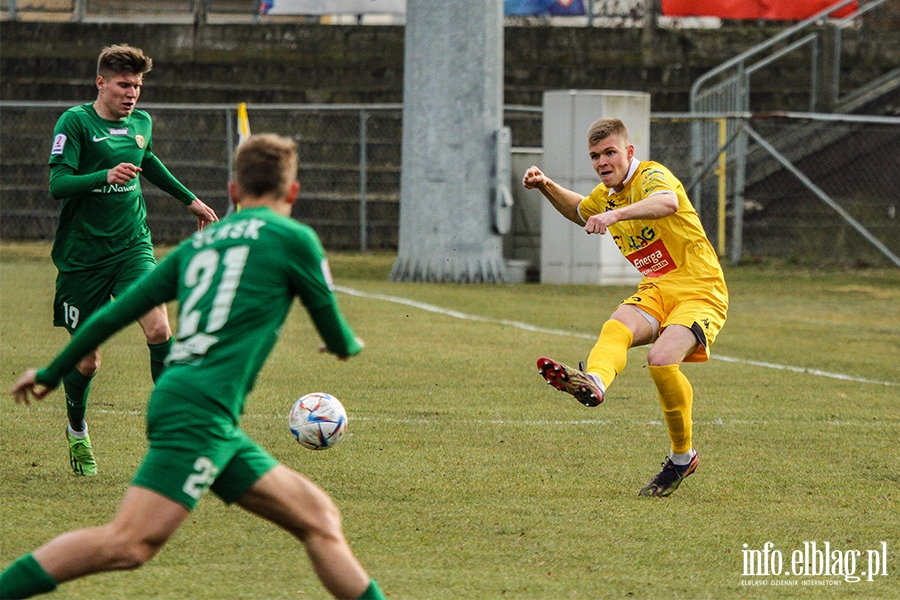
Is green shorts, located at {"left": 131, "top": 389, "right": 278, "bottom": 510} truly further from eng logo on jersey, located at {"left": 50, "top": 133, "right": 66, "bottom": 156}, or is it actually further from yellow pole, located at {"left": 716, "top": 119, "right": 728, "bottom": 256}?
yellow pole, located at {"left": 716, "top": 119, "right": 728, "bottom": 256}

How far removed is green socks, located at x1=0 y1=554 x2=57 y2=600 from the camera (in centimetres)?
366

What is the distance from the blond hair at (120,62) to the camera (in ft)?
Answer: 21.3

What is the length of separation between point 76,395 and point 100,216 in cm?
95

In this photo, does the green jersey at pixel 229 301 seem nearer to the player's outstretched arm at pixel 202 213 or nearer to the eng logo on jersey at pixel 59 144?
the eng logo on jersey at pixel 59 144

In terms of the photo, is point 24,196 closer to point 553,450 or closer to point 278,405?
point 278,405

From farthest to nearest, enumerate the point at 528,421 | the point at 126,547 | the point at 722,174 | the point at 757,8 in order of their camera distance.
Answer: the point at 757,8 → the point at 722,174 → the point at 528,421 → the point at 126,547

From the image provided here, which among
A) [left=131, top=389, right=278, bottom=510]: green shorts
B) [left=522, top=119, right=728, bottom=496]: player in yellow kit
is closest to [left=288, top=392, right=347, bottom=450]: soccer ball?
[left=522, top=119, right=728, bottom=496]: player in yellow kit

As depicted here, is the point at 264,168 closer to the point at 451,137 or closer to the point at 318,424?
the point at 318,424

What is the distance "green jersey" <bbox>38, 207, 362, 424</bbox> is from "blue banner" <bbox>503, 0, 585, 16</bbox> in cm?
1876

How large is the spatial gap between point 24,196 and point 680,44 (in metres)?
11.6

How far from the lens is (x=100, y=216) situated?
6.80 m

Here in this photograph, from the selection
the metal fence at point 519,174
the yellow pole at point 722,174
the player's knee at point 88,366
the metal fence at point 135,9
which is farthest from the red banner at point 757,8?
the player's knee at point 88,366

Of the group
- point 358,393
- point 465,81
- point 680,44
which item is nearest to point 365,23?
point 680,44

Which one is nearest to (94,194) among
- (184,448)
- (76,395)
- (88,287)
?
(88,287)
